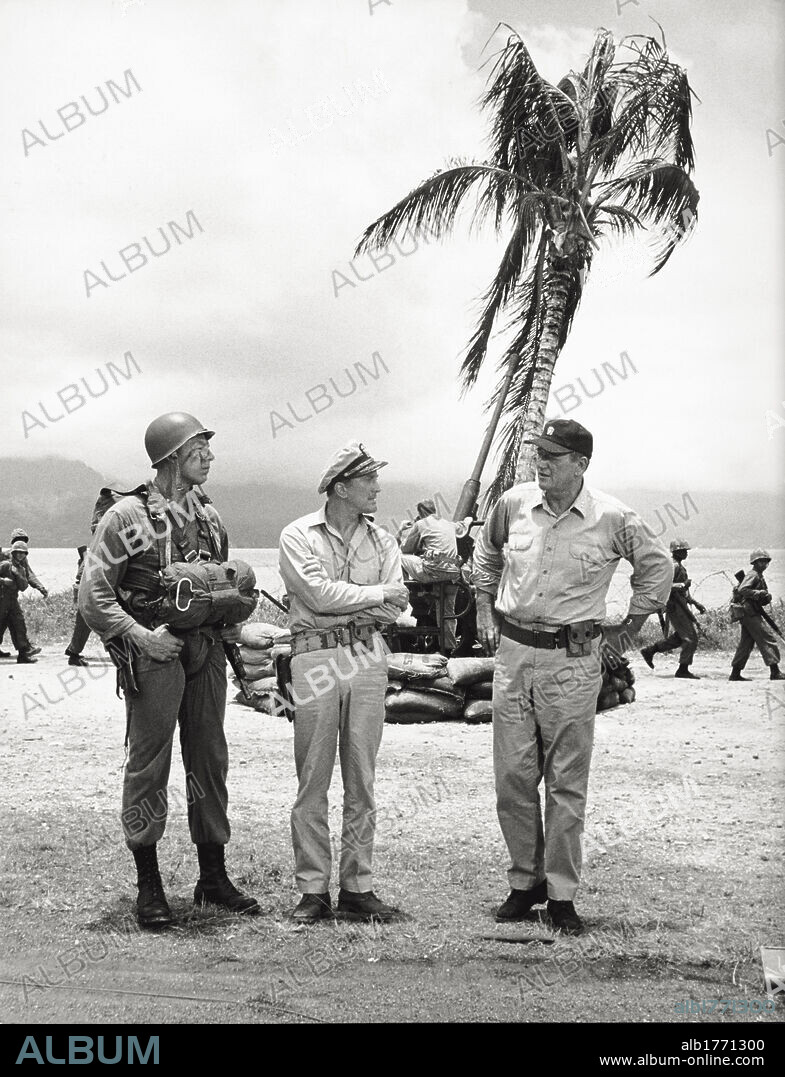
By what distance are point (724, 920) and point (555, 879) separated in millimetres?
775

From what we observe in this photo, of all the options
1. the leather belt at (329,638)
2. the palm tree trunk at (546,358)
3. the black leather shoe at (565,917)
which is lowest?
the black leather shoe at (565,917)

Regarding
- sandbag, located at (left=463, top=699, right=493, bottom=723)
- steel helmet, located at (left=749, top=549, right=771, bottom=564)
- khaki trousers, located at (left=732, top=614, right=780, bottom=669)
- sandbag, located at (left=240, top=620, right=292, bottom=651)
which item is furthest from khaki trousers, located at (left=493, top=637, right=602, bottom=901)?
steel helmet, located at (left=749, top=549, right=771, bottom=564)

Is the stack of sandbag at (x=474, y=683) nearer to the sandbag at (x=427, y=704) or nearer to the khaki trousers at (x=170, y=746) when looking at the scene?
the sandbag at (x=427, y=704)

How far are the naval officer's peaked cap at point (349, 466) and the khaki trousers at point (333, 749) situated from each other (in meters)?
0.68

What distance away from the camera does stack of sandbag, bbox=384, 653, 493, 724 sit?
9695mm

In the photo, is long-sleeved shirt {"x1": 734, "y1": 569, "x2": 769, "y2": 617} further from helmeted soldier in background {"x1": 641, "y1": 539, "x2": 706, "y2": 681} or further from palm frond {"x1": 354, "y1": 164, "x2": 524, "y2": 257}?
palm frond {"x1": 354, "y1": 164, "x2": 524, "y2": 257}

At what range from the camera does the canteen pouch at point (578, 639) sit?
445cm

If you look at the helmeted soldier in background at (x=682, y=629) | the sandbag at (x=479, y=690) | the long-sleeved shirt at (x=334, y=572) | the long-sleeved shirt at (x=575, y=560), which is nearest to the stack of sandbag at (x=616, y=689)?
the sandbag at (x=479, y=690)

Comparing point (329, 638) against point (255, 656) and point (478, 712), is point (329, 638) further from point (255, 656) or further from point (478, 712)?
point (255, 656)

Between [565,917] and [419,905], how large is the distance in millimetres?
683

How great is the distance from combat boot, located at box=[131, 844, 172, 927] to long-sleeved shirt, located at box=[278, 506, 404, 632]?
3.58ft

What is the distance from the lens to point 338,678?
4465 mm
